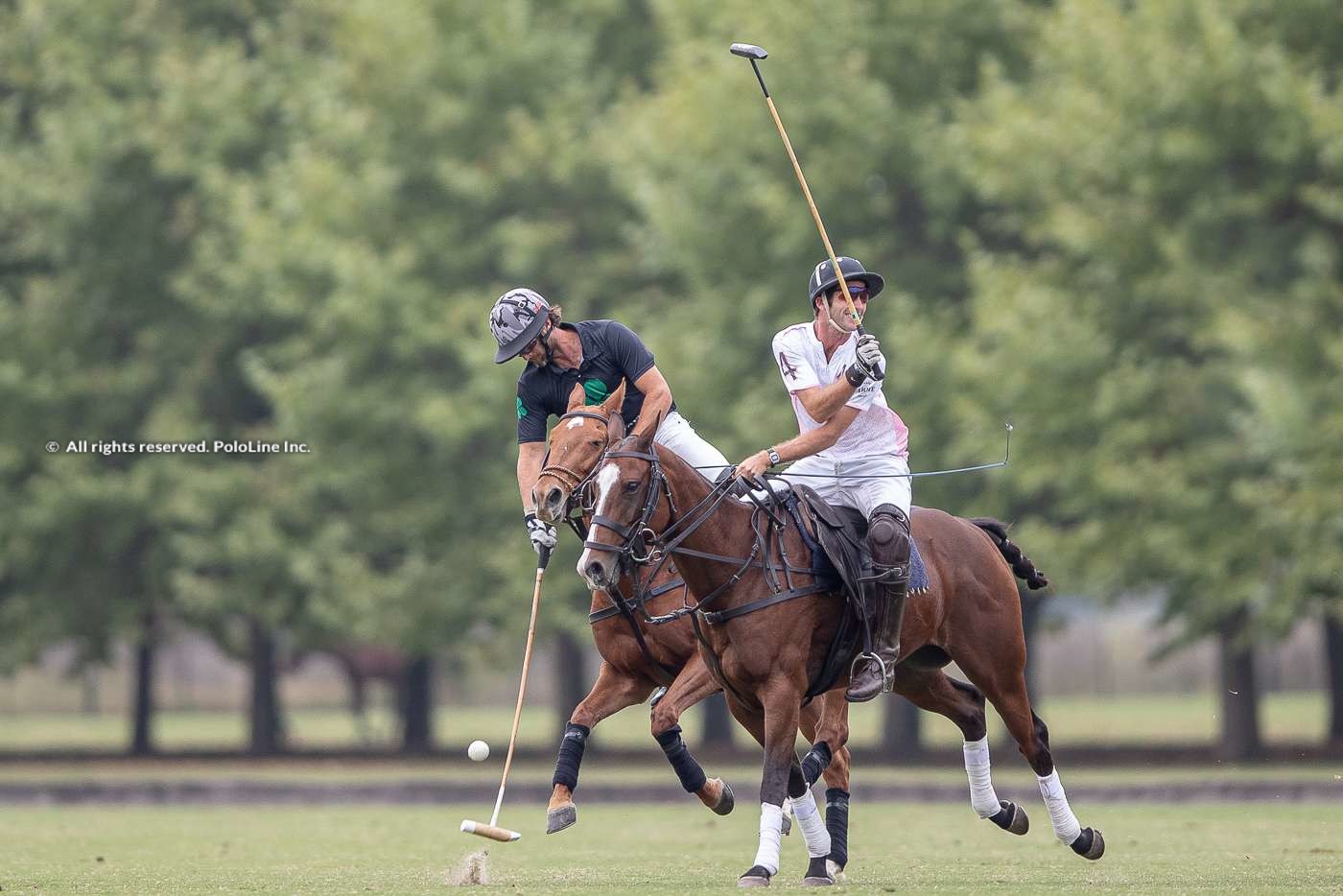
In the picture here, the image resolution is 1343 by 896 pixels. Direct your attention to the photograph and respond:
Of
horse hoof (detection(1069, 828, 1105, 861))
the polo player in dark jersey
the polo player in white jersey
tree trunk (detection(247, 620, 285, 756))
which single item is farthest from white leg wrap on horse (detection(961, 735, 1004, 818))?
tree trunk (detection(247, 620, 285, 756))

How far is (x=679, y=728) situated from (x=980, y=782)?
1.85 meters

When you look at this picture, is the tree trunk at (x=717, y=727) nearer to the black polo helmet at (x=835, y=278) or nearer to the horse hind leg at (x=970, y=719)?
the horse hind leg at (x=970, y=719)

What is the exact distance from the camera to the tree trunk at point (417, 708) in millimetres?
33125

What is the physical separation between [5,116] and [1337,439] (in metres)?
20.2

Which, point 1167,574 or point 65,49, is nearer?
point 1167,574

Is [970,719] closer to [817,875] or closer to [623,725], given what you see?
[817,875]

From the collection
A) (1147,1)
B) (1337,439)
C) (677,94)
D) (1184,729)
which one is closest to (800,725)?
(1337,439)

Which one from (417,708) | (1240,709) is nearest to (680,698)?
(1240,709)

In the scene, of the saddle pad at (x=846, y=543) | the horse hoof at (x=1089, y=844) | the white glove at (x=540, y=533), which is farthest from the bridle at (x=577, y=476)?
the horse hoof at (x=1089, y=844)

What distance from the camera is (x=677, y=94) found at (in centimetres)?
2805

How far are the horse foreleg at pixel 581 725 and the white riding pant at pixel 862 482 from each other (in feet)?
4.80

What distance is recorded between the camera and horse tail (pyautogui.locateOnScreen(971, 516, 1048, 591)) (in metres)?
12.1

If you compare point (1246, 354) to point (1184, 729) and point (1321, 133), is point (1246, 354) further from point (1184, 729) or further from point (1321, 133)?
point (1184, 729)

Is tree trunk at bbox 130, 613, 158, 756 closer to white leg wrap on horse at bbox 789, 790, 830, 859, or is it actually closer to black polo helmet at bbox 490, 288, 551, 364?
black polo helmet at bbox 490, 288, 551, 364
